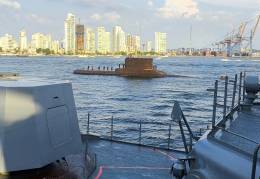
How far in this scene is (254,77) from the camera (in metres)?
9.73

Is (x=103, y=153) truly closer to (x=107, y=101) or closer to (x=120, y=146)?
(x=120, y=146)

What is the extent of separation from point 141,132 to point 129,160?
67.1 ft

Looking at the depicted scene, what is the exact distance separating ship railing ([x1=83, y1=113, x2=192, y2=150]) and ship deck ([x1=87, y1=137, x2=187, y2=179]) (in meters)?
10.2

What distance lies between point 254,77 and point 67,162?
24.2 feet

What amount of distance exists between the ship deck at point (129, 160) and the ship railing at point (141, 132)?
10227mm

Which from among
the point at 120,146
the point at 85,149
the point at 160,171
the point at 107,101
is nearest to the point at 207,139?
the point at 160,171

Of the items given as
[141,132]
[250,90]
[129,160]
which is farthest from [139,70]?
[250,90]

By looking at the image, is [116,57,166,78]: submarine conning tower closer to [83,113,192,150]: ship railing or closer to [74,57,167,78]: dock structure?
[74,57,167,78]: dock structure

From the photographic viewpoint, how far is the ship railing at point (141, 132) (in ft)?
104

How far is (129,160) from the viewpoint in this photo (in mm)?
16016

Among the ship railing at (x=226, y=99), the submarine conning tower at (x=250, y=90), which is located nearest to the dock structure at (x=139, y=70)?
the ship railing at (x=226, y=99)

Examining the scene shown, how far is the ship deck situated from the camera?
1418 cm

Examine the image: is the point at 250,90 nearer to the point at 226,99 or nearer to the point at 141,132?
the point at 226,99

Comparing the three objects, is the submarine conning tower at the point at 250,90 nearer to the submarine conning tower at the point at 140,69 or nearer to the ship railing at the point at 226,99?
the ship railing at the point at 226,99
